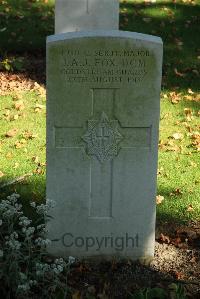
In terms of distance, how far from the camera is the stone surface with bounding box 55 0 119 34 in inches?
335

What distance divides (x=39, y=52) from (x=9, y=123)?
8.90ft

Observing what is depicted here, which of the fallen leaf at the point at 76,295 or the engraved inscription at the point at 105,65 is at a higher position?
the engraved inscription at the point at 105,65

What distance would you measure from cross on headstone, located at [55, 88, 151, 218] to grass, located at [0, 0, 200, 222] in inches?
45.9

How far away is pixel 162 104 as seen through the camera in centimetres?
855

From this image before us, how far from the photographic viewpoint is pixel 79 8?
28.4 feet

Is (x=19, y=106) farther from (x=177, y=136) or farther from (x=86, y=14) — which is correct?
(x=177, y=136)

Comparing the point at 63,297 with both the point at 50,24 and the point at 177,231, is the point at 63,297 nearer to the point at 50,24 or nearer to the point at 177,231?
the point at 177,231

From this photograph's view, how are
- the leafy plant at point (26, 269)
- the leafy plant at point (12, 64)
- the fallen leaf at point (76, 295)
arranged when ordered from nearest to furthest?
the leafy plant at point (26, 269), the fallen leaf at point (76, 295), the leafy plant at point (12, 64)

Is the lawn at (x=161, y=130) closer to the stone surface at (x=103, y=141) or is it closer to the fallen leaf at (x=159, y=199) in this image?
the fallen leaf at (x=159, y=199)

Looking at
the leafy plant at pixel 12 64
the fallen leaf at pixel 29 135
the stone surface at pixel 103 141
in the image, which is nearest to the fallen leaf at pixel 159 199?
the stone surface at pixel 103 141

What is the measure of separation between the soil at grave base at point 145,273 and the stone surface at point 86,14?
3.98 m

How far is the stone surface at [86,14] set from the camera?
27.9 ft

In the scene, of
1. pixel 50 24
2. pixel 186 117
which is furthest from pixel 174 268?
pixel 50 24

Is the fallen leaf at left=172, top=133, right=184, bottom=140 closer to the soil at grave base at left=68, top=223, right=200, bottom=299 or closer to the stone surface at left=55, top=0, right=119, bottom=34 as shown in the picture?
the stone surface at left=55, top=0, right=119, bottom=34
